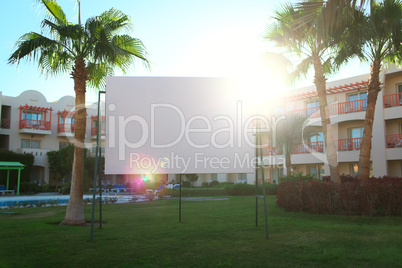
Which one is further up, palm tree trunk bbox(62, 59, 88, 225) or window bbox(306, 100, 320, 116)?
window bbox(306, 100, 320, 116)

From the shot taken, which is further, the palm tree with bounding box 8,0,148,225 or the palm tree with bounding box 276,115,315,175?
the palm tree with bounding box 276,115,315,175

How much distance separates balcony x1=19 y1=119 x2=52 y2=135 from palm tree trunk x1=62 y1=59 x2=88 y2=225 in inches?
1120

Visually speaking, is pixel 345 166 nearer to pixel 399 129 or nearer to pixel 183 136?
pixel 399 129

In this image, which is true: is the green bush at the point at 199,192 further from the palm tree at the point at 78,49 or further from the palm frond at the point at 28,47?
the palm frond at the point at 28,47

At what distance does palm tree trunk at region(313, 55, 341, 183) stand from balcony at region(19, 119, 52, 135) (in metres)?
31.3

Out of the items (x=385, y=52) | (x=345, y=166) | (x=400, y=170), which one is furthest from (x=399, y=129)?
(x=385, y=52)

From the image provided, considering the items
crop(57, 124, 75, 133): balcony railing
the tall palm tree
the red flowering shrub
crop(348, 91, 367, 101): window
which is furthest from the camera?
crop(57, 124, 75, 133): balcony railing

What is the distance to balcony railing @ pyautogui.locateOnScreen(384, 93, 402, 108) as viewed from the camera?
23.8 meters

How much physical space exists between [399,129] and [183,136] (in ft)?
71.7

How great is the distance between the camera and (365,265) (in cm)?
562

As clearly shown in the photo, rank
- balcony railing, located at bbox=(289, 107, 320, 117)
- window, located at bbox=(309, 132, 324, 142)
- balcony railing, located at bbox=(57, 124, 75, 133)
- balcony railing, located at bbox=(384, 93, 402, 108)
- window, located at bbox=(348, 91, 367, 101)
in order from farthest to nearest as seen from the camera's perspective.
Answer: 1. balcony railing, located at bbox=(57, 124, 75, 133)
2. window, located at bbox=(309, 132, 324, 142)
3. balcony railing, located at bbox=(289, 107, 320, 117)
4. window, located at bbox=(348, 91, 367, 101)
5. balcony railing, located at bbox=(384, 93, 402, 108)

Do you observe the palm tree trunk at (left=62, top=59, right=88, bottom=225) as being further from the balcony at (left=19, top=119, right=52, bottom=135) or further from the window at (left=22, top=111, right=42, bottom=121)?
the window at (left=22, top=111, right=42, bottom=121)

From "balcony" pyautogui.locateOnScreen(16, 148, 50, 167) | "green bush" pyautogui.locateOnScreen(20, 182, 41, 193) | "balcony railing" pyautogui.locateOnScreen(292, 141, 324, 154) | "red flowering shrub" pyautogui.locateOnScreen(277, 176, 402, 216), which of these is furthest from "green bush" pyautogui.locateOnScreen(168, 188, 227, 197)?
"balcony" pyautogui.locateOnScreen(16, 148, 50, 167)

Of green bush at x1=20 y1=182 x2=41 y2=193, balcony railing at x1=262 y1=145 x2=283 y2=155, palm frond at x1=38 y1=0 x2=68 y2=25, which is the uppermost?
palm frond at x1=38 y1=0 x2=68 y2=25
